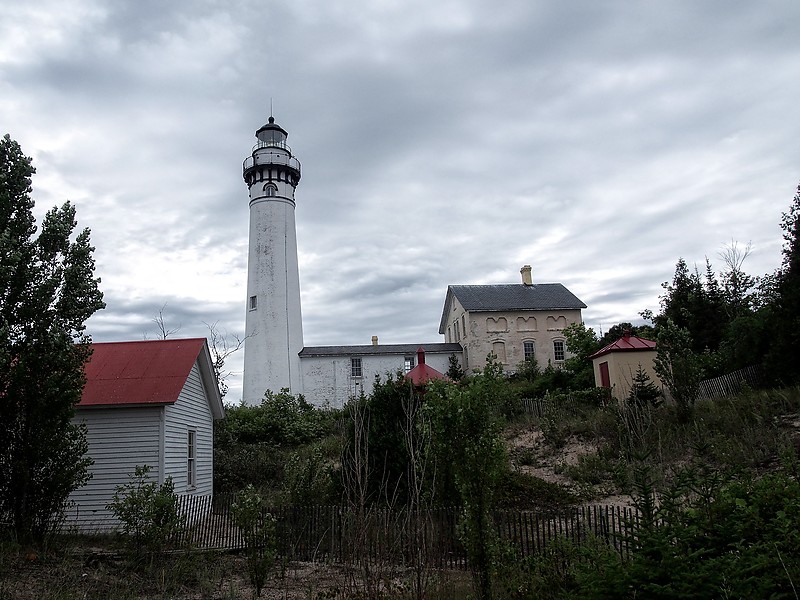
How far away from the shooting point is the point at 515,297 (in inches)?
1492

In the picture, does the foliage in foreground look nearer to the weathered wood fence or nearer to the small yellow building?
the small yellow building

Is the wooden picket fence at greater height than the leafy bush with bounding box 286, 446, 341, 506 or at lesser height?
lesser

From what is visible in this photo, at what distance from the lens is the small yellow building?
22.5m

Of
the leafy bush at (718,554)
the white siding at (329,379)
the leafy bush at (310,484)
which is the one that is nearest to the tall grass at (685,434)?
the leafy bush at (310,484)

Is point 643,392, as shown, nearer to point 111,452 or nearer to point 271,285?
point 111,452

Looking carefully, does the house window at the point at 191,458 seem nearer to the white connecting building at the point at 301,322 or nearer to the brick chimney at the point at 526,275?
the white connecting building at the point at 301,322

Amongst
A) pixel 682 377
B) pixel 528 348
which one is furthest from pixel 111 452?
pixel 528 348

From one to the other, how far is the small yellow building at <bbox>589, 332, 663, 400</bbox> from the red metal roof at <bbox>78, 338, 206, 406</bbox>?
49.1ft

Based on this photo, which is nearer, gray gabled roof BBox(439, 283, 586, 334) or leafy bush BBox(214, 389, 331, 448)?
leafy bush BBox(214, 389, 331, 448)

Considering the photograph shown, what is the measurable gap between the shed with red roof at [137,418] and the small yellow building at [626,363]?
1484 cm

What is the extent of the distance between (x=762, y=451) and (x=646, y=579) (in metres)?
10.9

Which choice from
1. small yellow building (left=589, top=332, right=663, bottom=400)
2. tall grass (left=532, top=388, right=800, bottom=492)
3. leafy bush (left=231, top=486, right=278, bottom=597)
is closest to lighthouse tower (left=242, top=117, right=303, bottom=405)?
small yellow building (left=589, top=332, right=663, bottom=400)

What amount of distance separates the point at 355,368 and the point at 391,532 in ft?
84.3

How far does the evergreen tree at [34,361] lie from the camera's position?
10984mm
